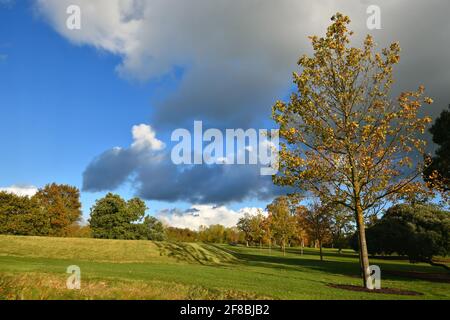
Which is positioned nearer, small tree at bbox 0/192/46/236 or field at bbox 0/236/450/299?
field at bbox 0/236/450/299

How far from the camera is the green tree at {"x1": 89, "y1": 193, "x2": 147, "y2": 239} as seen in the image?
71.2m

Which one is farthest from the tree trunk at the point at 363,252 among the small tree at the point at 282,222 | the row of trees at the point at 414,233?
the small tree at the point at 282,222

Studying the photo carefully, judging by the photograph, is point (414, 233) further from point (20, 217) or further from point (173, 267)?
point (20, 217)

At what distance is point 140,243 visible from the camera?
1998 inches

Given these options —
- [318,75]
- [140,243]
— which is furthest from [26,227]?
[318,75]

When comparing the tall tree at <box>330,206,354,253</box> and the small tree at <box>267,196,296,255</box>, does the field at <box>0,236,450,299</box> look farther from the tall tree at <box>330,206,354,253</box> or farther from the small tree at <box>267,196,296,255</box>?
the small tree at <box>267,196,296,255</box>

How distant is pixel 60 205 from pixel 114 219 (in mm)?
16719

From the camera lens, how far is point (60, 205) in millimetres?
80000

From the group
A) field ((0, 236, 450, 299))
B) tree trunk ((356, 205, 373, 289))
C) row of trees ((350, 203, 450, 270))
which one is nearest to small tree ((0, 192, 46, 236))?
field ((0, 236, 450, 299))

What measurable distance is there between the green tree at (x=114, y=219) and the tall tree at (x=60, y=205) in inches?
Result: 326

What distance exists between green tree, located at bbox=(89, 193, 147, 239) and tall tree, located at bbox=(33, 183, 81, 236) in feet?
27.2

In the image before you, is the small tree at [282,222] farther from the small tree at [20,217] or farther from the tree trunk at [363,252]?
the tree trunk at [363,252]
